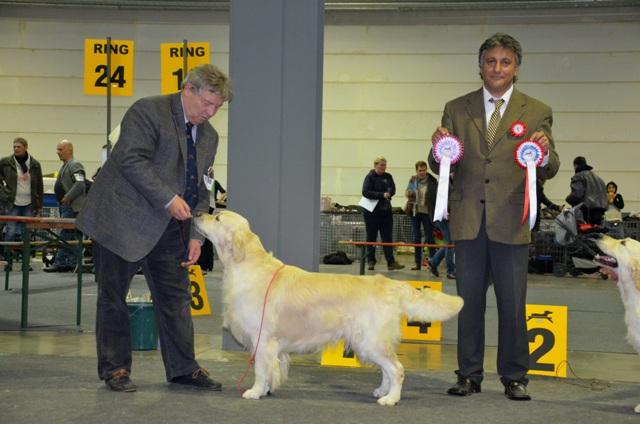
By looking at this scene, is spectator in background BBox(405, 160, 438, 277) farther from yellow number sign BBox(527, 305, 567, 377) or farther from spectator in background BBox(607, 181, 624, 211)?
yellow number sign BBox(527, 305, 567, 377)

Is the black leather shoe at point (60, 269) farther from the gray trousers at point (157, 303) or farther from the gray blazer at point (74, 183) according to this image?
the gray trousers at point (157, 303)

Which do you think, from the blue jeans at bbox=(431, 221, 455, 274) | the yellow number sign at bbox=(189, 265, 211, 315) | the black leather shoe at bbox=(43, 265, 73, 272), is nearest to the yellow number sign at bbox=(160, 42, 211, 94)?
the yellow number sign at bbox=(189, 265, 211, 315)

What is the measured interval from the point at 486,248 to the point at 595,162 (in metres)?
11.5

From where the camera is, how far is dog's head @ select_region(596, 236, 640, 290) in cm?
419

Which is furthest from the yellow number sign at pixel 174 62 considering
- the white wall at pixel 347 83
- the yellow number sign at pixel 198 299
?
the white wall at pixel 347 83

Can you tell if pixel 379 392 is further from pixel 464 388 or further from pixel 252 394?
pixel 252 394

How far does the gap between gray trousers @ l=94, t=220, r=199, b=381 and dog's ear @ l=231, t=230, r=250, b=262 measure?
1.21ft

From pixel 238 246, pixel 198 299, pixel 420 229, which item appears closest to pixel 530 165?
pixel 238 246

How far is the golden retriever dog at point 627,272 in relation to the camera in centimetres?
414

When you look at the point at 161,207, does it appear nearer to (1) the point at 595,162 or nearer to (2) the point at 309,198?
(2) the point at 309,198

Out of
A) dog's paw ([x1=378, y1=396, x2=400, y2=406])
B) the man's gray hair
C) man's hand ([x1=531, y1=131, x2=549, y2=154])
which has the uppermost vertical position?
the man's gray hair

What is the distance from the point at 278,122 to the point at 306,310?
1779 millimetres

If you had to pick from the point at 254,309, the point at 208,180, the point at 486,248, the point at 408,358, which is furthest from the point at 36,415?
the point at 408,358

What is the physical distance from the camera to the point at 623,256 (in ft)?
14.0
